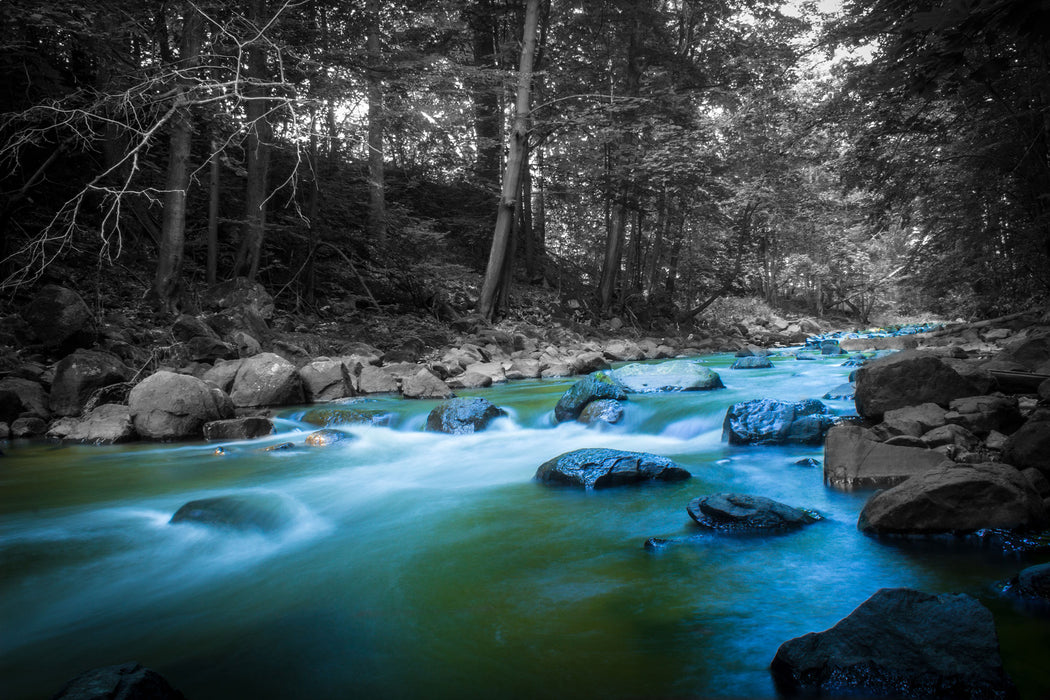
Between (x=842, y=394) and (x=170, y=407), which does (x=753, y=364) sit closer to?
(x=842, y=394)

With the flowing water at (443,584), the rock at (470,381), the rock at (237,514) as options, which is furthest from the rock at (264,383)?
the rock at (237,514)

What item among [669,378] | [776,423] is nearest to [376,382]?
[669,378]

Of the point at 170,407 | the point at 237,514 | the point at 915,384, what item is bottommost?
the point at 237,514

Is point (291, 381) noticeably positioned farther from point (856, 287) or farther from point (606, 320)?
point (856, 287)

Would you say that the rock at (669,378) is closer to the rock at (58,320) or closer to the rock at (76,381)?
the rock at (76,381)

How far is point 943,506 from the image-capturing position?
10.2 feet

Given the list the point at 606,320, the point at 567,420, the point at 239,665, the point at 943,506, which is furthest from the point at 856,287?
the point at 239,665

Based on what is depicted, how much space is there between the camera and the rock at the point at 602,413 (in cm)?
711

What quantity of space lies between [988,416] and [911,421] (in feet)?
1.61

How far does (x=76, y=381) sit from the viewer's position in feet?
24.7

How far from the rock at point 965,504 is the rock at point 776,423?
2.43 m

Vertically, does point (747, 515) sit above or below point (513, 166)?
below

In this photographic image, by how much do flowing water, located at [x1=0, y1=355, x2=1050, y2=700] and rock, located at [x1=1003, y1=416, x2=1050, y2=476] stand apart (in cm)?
88

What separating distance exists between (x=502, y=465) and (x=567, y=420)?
178cm
